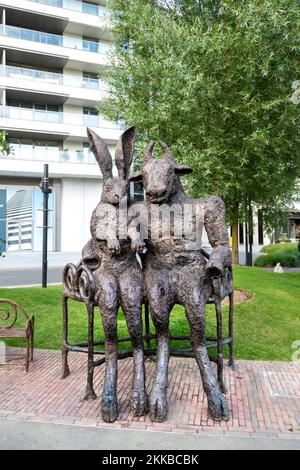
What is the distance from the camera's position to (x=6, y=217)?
2480 centimetres

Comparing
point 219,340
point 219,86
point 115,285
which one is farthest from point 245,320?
point 219,86

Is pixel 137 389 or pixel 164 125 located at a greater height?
pixel 164 125

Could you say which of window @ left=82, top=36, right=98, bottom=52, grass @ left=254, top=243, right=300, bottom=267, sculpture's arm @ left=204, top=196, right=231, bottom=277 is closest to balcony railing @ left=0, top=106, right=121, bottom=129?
window @ left=82, top=36, right=98, bottom=52

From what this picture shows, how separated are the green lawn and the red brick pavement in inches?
29.6

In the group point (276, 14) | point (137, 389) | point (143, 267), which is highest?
point (276, 14)

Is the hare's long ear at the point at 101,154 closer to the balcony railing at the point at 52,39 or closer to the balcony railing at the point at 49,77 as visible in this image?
the balcony railing at the point at 52,39

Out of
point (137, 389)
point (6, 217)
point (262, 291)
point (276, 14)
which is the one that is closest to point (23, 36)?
point (6, 217)

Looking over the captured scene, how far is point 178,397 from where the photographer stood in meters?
4.02

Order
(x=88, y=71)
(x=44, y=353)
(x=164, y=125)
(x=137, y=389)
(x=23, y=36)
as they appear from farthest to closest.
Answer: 1. (x=88, y=71)
2. (x=23, y=36)
3. (x=164, y=125)
4. (x=44, y=353)
5. (x=137, y=389)

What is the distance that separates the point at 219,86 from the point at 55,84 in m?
18.1

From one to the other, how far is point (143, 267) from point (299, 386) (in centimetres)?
220

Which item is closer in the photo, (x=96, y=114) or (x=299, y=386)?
(x=299, y=386)

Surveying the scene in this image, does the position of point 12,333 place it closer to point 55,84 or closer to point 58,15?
point 55,84
